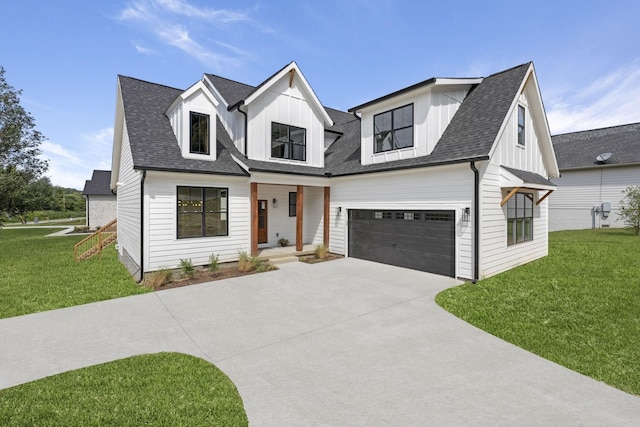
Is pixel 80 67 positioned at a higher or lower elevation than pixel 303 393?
higher

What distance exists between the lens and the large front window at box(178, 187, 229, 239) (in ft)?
31.9

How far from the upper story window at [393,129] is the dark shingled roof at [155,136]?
557cm

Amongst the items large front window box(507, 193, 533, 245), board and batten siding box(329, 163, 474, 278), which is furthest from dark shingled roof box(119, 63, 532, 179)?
large front window box(507, 193, 533, 245)

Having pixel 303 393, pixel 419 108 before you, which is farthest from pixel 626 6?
pixel 303 393

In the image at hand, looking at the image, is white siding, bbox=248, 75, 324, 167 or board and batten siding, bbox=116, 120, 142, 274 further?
white siding, bbox=248, 75, 324, 167

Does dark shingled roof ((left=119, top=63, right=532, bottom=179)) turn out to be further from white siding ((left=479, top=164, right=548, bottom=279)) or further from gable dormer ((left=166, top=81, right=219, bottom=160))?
white siding ((left=479, top=164, right=548, bottom=279))

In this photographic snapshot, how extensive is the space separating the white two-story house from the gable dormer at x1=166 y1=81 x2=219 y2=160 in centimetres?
4

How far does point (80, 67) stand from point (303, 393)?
587 inches

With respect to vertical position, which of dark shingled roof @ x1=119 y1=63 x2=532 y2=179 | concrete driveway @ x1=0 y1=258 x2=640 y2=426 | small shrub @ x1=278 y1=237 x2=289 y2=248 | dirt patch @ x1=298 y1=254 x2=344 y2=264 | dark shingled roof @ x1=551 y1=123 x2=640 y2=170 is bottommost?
concrete driveway @ x1=0 y1=258 x2=640 y2=426

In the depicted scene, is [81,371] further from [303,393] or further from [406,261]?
[406,261]

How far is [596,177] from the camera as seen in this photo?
21656 mm

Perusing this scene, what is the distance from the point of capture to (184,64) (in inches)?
533

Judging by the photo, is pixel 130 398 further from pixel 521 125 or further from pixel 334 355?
pixel 521 125

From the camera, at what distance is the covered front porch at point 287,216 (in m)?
13.6
